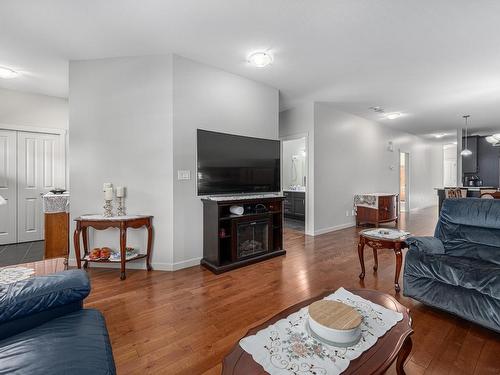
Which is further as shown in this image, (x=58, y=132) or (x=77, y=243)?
(x=58, y=132)

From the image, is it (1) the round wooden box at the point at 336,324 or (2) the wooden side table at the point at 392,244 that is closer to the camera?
(1) the round wooden box at the point at 336,324

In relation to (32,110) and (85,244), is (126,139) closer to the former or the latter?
(85,244)

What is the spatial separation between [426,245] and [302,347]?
177 centimetres

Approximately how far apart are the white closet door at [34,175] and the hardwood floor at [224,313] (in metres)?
2.36

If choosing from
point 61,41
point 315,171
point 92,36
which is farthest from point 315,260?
point 61,41

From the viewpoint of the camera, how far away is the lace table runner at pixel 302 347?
956 millimetres

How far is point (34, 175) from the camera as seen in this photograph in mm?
4344

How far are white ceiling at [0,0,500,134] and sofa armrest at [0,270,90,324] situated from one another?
7.48ft

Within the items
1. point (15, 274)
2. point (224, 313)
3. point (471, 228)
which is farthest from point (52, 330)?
point (471, 228)

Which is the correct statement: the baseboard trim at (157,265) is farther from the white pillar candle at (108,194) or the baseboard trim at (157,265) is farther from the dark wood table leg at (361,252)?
the dark wood table leg at (361,252)

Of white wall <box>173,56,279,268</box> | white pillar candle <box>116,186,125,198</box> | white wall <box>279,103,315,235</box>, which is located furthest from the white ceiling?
white pillar candle <box>116,186,125,198</box>

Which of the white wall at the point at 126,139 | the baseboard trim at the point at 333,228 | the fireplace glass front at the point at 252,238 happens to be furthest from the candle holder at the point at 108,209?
the baseboard trim at the point at 333,228

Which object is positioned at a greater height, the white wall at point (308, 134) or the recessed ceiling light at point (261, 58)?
the recessed ceiling light at point (261, 58)

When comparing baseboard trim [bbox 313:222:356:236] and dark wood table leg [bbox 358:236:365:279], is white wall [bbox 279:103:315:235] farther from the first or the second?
dark wood table leg [bbox 358:236:365:279]
